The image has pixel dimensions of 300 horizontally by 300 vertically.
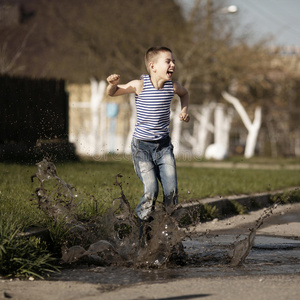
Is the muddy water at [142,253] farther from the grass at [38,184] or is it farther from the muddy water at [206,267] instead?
the grass at [38,184]

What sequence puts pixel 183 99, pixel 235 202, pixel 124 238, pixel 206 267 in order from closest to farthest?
pixel 206 267 < pixel 124 238 < pixel 183 99 < pixel 235 202

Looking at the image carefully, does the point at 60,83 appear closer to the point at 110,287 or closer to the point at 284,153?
the point at 110,287

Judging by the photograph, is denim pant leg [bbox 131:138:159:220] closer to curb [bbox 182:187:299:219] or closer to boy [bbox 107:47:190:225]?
boy [bbox 107:47:190:225]

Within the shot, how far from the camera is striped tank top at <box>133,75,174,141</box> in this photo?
226 inches

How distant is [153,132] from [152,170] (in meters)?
0.32

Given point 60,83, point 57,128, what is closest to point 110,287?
point 57,128

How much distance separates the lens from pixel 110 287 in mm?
4598

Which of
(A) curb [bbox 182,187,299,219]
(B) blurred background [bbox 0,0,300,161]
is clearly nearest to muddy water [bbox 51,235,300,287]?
(A) curb [bbox 182,187,299,219]

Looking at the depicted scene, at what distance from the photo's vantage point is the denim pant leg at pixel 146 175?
5715 millimetres

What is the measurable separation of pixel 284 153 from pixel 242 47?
5.51 m

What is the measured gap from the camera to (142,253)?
556cm

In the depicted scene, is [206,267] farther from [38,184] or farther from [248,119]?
[248,119]

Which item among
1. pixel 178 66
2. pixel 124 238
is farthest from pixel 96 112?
pixel 124 238

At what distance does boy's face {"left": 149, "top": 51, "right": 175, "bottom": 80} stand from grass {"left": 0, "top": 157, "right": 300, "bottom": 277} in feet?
4.58
